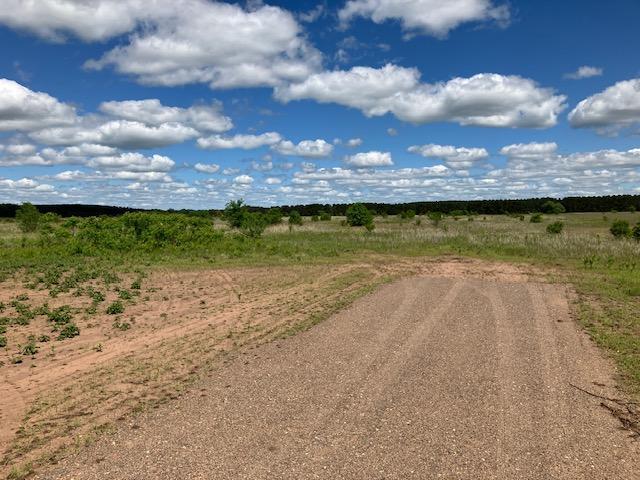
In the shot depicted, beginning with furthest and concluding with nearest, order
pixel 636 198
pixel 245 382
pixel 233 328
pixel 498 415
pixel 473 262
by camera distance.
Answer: pixel 636 198, pixel 473 262, pixel 233 328, pixel 245 382, pixel 498 415

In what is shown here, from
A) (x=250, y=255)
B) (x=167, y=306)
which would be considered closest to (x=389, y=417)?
(x=167, y=306)

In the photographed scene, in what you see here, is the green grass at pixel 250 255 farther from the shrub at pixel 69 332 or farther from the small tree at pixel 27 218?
the small tree at pixel 27 218

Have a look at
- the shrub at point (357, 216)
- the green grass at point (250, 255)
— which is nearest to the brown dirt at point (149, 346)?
the green grass at point (250, 255)

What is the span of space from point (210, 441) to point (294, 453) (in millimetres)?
975

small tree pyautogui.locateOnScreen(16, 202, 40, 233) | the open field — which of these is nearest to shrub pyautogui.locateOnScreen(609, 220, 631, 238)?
the open field

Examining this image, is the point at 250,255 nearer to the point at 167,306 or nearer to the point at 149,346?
the point at 167,306

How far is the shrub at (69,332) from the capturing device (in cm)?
991

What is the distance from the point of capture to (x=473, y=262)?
2386cm

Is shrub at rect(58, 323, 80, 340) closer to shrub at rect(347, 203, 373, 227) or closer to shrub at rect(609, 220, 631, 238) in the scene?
shrub at rect(609, 220, 631, 238)

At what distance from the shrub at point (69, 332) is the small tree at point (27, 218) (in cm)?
4003

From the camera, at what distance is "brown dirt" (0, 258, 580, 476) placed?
6.12 meters

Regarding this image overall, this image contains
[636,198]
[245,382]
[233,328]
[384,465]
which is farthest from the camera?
[636,198]

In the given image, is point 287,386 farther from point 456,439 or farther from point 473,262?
point 473,262

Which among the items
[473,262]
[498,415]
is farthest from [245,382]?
[473,262]
